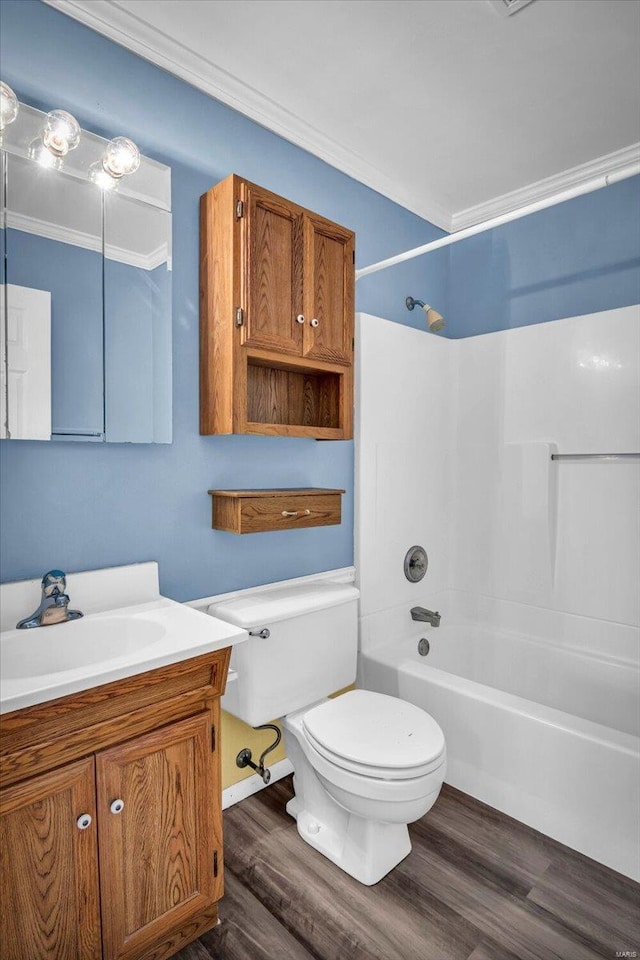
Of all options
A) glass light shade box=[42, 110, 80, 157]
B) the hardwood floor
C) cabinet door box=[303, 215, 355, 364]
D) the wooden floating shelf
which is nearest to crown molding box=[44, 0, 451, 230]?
glass light shade box=[42, 110, 80, 157]

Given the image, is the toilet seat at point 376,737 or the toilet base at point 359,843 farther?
the toilet base at point 359,843

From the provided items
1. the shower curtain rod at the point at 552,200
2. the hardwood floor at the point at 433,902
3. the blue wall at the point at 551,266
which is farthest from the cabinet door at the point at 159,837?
the blue wall at the point at 551,266

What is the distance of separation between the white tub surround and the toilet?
0.38 meters

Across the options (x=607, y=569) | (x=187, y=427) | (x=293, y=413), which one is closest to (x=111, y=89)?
(x=187, y=427)

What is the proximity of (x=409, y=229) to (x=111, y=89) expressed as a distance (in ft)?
4.91

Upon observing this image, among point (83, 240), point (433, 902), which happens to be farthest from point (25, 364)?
point (433, 902)

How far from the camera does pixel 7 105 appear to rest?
1.37m

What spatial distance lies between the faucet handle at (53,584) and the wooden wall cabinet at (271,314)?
648mm

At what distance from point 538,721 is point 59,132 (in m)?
2.28

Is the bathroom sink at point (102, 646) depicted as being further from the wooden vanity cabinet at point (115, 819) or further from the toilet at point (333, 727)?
the toilet at point (333, 727)

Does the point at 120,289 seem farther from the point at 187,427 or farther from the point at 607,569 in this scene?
Result: the point at 607,569

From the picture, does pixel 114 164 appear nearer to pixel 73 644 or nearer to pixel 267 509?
pixel 267 509

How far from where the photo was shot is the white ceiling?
163 cm

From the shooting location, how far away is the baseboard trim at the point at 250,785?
6.60 feet
